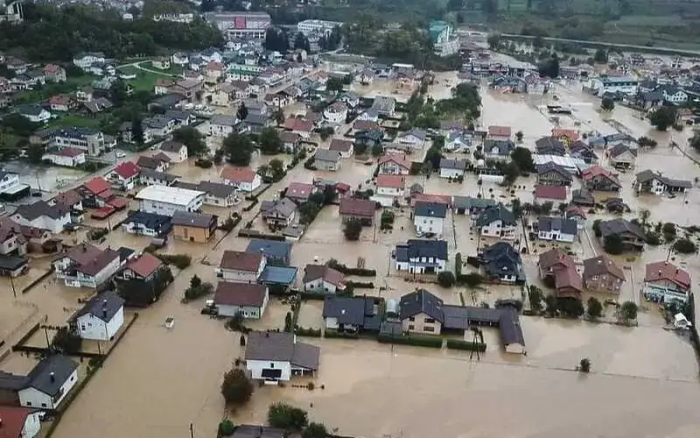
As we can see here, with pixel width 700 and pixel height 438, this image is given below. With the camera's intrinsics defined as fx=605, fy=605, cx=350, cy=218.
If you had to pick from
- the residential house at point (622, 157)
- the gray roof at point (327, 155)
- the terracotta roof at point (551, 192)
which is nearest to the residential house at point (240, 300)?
the gray roof at point (327, 155)

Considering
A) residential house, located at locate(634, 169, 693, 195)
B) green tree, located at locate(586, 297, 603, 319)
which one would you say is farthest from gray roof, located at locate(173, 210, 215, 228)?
residential house, located at locate(634, 169, 693, 195)

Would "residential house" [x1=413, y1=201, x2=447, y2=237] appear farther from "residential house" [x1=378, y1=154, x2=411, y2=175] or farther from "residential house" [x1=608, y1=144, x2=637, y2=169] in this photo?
"residential house" [x1=608, y1=144, x2=637, y2=169]

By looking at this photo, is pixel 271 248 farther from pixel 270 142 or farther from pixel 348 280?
pixel 270 142

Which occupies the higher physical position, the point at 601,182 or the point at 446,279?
the point at 601,182

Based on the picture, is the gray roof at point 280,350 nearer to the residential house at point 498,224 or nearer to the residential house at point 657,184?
the residential house at point 498,224

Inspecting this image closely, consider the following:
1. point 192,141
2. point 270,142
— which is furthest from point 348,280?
point 192,141
